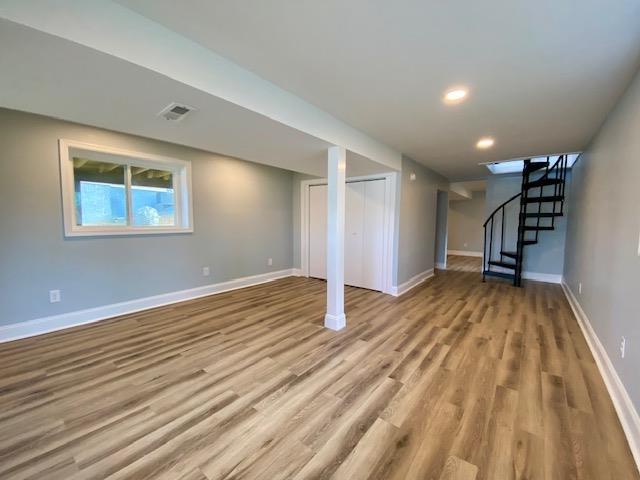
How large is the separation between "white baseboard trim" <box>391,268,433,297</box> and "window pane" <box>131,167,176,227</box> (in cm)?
364

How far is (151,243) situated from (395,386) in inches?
136

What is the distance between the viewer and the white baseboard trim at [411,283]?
4.37 meters

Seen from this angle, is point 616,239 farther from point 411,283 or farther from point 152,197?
point 152,197

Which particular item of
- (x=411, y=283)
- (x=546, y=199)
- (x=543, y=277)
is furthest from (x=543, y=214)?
(x=411, y=283)

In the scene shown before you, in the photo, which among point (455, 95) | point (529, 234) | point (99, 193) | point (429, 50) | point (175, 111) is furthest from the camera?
point (529, 234)

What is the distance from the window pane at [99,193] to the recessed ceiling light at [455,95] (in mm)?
3824

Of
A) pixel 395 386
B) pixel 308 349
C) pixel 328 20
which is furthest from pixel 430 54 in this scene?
pixel 308 349

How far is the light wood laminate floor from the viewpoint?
4.38ft

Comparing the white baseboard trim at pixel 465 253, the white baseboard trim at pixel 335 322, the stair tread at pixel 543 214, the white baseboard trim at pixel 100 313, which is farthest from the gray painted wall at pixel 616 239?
the white baseboard trim at pixel 465 253

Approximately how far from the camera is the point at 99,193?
3.24 metres

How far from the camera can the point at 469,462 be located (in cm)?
134

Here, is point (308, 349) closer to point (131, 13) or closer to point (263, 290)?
point (263, 290)

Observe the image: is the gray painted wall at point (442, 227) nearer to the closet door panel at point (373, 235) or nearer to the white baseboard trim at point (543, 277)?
the white baseboard trim at point (543, 277)

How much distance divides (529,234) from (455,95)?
4878 millimetres
